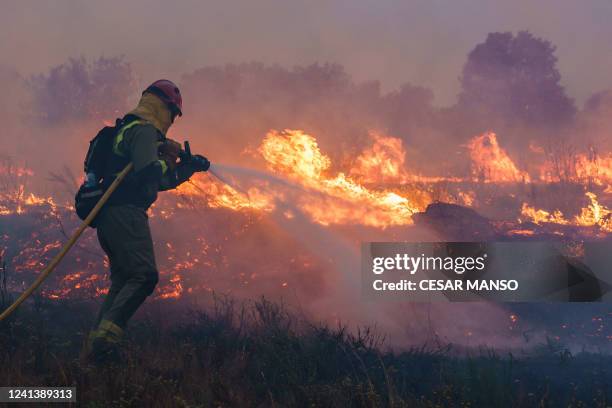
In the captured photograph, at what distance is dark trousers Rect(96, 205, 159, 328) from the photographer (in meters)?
5.22

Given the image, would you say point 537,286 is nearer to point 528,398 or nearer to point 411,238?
point 411,238

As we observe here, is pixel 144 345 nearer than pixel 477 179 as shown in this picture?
Yes

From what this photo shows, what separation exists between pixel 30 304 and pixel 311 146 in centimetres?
827

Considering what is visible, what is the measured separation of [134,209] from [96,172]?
497 millimetres

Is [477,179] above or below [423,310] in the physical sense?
above

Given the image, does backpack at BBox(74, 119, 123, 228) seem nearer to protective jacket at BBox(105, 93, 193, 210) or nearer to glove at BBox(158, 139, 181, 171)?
protective jacket at BBox(105, 93, 193, 210)

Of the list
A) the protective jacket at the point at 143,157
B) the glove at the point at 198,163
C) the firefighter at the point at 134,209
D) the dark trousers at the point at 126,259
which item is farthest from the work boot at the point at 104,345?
the glove at the point at 198,163

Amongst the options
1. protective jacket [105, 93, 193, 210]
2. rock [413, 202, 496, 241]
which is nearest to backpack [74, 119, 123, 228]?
protective jacket [105, 93, 193, 210]

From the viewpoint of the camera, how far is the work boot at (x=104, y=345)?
495 cm

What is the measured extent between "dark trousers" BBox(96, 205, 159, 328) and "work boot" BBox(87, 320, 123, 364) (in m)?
0.11

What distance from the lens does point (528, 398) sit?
15.2 ft

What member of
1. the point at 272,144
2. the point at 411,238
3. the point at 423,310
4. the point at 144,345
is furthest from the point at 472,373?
the point at 272,144

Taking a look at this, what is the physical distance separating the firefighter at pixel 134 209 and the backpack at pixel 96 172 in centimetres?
7

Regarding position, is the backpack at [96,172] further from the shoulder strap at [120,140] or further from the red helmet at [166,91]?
the red helmet at [166,91]
